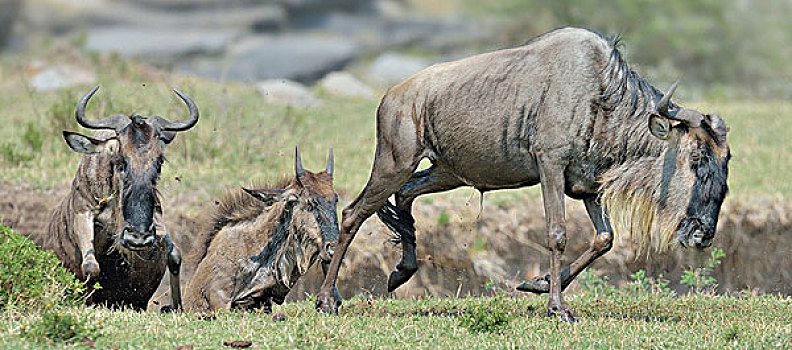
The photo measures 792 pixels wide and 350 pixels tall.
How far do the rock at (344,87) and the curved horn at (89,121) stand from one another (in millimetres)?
15727

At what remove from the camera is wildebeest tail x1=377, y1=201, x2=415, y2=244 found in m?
10.4

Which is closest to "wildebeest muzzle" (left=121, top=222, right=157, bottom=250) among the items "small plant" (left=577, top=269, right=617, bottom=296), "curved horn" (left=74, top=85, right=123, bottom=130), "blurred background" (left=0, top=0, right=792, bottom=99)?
"curved horn" (left=74, top=85, right=123, bottom=130)

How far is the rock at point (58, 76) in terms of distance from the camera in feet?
73.1

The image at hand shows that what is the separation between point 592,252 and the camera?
920cm

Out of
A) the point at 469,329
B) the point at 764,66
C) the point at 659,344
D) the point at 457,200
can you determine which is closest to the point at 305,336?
the point at 469,329

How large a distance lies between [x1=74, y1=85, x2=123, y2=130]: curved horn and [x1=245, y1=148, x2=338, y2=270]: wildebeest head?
53.1 inches

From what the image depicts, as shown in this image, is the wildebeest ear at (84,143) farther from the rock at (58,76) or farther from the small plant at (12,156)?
the rock at (58,76)

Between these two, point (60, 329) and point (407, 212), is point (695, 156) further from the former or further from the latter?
point (60, 329)

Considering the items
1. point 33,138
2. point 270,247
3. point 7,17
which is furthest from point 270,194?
point 7,17

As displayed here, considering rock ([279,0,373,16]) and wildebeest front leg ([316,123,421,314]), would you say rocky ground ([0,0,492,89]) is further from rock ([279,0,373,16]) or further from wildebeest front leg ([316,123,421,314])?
wildebeest front leg ([316,123,421,314])

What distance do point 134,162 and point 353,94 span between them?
16431mm

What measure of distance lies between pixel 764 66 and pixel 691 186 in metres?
30.4

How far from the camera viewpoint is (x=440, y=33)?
123 ft

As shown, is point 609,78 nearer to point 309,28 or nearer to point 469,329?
point 469,329
